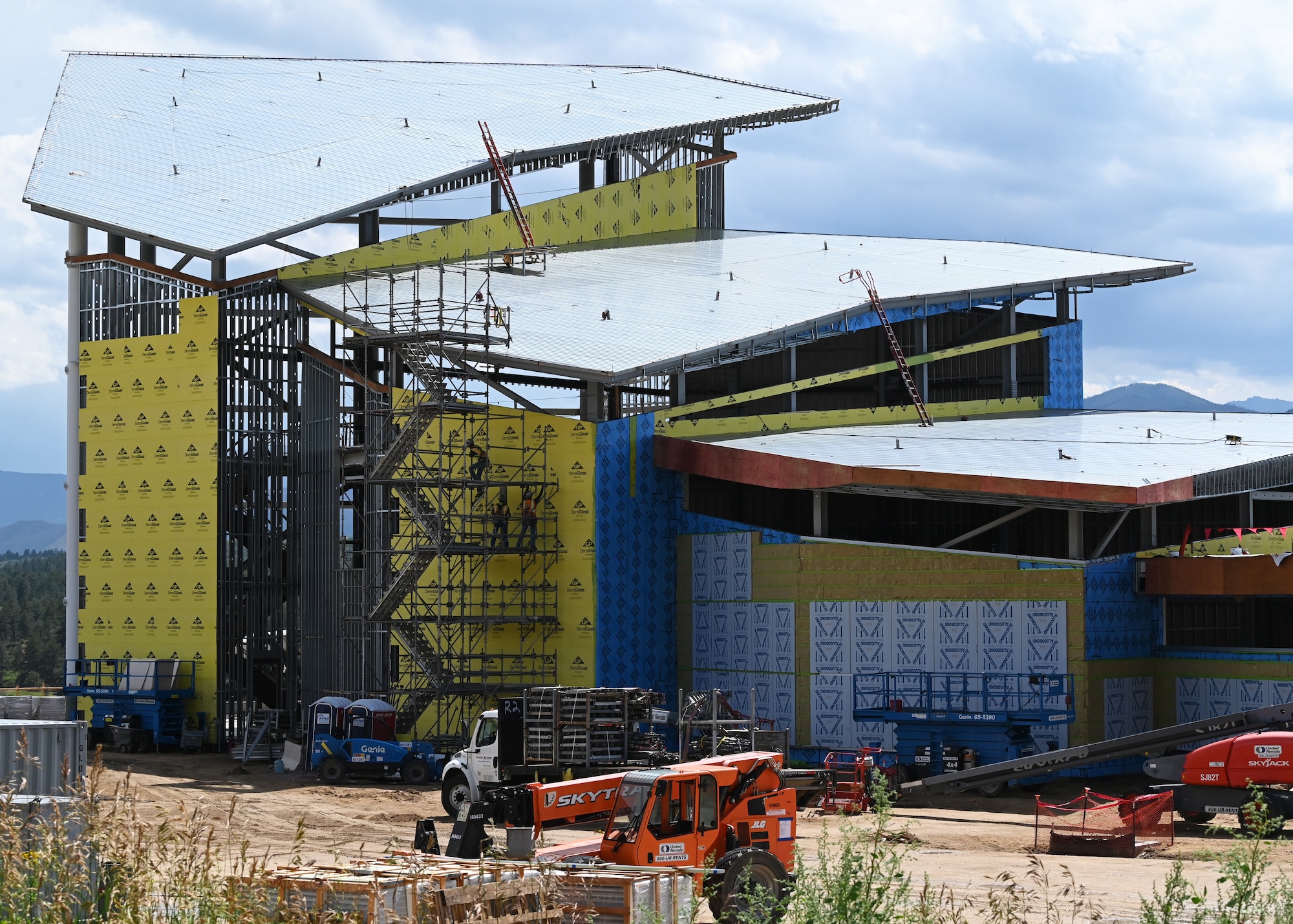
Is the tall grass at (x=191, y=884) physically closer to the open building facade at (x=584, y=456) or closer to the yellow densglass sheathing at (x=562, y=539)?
the open building facade at (x=584, y=456)

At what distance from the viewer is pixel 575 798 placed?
21250 millimetres

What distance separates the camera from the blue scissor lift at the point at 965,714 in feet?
110

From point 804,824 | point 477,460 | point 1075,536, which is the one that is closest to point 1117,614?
point 1075,536

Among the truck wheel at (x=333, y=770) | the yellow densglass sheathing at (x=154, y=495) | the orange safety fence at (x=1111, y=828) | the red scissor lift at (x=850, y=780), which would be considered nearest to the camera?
the orange safety fence at (x=1111, y=828)

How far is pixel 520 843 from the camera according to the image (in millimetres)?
18906

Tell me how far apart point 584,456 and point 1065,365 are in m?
20.2

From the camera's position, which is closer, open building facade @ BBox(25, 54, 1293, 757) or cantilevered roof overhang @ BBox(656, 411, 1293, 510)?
cantilevered roof overhang @ BBox(656, 411, 1293, 510)

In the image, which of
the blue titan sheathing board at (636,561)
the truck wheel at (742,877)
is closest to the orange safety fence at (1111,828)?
the truck wheel at (742,877)

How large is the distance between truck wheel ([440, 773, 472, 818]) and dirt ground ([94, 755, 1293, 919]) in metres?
0.28

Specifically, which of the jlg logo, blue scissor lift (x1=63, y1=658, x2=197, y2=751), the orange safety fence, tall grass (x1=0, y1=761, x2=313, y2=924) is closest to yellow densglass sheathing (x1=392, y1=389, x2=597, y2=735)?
blue scissor lift (x1=63, y1=658, x2=197, y2=751)

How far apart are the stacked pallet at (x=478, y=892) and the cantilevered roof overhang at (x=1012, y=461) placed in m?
19.0

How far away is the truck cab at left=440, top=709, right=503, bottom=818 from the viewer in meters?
31.2

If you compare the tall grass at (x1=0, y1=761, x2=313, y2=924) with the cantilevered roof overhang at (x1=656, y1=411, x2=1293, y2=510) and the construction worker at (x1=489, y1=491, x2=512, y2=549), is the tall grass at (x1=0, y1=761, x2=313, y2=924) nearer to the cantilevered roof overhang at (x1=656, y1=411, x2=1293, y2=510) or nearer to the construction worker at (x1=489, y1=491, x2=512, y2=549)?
the cantilevered roof overhang at (x1=656, y1=411, x2=1293, y2=510)

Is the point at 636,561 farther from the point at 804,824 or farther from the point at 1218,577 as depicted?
the point at 1218,577
